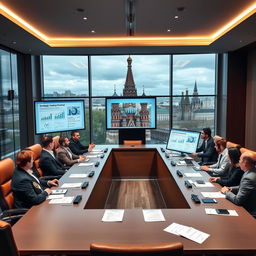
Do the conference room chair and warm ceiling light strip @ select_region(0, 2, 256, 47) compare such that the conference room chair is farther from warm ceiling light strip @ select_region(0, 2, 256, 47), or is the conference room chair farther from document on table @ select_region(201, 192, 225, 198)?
warm ceiling light strip @ select_region(0, 2, 256, 47)

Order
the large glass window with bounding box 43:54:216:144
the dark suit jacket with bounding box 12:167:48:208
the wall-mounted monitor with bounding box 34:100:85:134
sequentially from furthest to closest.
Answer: the large glass window with bounding box 43:54:216:144, the wall-mounted monitor with bounding box 34:100:85:134, the dark suit jacket with bounding box 12:167:48:208

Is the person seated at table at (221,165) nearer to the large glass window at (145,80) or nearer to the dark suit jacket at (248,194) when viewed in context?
the dark suit jacket at (248,194)

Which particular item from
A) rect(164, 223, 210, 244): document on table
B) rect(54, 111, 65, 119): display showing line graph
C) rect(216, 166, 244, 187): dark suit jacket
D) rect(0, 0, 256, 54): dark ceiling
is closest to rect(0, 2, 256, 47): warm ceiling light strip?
rect(0, 0, 256, 54): dark ceiling

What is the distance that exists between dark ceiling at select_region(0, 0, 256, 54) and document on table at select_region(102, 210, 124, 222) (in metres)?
2.89

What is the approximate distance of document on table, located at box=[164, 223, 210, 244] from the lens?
175cm

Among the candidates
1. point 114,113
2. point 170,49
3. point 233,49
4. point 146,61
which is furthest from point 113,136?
point 233,49

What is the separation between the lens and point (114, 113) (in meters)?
5.86

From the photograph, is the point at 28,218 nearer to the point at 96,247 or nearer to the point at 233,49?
the point at 96,247

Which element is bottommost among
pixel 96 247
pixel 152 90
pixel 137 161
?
pixel 137 161

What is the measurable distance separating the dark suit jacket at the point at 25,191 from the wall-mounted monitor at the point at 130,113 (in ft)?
11.2

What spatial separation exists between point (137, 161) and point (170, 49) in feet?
9.49

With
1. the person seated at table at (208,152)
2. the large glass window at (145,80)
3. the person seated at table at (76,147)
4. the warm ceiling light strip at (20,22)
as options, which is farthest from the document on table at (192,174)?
the large glass window at (145,80)

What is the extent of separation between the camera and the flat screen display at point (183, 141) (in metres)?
4.17

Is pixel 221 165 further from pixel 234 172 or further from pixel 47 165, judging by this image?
pixel 47 165
